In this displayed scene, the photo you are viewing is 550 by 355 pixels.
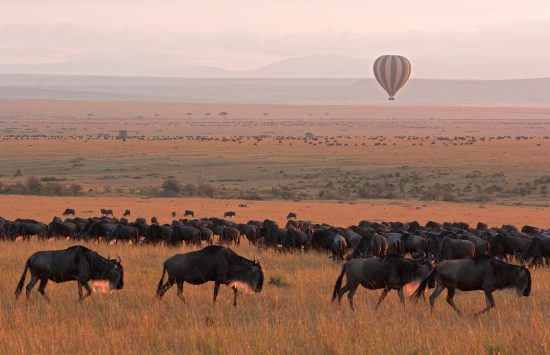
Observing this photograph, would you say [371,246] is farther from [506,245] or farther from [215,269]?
[215,269]

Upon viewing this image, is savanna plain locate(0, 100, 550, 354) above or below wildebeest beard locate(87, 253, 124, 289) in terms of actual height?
below

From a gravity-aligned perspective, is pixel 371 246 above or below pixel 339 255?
above

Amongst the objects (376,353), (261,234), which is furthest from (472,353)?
(261,234)

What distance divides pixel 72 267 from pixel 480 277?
644cm

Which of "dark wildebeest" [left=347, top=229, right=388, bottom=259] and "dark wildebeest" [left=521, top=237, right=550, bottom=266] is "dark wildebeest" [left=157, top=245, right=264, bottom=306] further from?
"dark wildebeest" [left=521, top=237, right=550, bottom=266]

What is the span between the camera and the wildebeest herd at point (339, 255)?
13.3 m

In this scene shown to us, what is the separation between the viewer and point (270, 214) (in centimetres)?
4019

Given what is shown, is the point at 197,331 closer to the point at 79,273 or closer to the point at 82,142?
the point at 79,273

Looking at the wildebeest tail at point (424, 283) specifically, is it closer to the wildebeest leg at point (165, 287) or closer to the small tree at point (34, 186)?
the wildebeest leg at point (165, 287)

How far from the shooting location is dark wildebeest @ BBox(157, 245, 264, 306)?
13859 millimetres

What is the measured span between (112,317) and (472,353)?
544 centimetres

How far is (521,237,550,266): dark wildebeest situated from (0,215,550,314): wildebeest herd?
0.02 meters

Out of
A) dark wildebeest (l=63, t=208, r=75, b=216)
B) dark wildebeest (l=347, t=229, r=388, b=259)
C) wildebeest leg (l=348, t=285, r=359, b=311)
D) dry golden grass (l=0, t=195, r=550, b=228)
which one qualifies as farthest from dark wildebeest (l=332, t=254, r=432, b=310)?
dark wildebeest (l=63, t=208, r=75, b=216)

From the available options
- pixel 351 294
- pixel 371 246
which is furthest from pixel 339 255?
pixel 351 294
